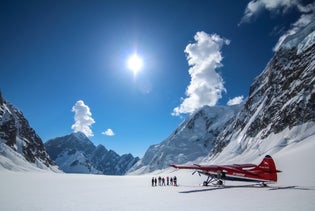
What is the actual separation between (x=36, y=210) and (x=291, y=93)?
146 meters

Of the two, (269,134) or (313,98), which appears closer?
(313,98)

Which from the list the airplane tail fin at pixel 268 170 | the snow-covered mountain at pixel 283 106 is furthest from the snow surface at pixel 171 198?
the snow-covered mountain at pixel 283 106

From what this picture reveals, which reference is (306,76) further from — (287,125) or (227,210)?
(227,210)

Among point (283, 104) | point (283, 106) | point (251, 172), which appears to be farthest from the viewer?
point (283, 104)

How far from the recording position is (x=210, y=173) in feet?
124

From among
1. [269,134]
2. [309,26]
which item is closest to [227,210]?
[269,134]

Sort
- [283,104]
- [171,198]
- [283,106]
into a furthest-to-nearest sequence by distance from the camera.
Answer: [283,104]
[283,106]
[171,198]

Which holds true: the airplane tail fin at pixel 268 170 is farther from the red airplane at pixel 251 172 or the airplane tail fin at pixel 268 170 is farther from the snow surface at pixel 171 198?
the snow surface at pixel 171 198

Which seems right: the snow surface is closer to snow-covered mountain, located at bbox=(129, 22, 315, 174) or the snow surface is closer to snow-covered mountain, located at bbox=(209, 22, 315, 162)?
snow-covered mountain, located at bbox=(129, 22, 315, 174)

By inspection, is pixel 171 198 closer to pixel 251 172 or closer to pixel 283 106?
pixel 251 172

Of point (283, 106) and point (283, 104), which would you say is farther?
point (283, 104)

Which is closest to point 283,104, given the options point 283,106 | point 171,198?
point 283,106

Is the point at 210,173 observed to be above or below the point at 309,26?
below

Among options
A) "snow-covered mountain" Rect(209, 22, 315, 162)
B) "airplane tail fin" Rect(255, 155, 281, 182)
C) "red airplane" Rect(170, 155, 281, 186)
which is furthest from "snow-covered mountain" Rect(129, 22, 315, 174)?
"airplane tail fin" Rect(255, 155, 281, 182)
